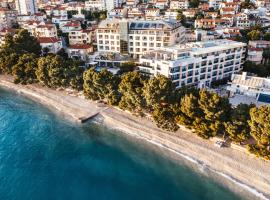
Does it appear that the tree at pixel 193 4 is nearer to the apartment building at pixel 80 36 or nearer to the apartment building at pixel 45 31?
the apartment building at pixel 80 36

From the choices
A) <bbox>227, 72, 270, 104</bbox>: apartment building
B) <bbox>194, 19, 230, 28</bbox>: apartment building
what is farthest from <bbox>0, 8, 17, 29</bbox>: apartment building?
<bbox>227, 72, 270, 104</bbox>: apartment building

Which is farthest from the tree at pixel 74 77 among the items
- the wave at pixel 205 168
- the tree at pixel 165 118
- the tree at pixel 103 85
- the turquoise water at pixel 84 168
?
the tree at pixel 165 118

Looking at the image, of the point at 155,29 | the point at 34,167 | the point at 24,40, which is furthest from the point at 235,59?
the point at 24,40

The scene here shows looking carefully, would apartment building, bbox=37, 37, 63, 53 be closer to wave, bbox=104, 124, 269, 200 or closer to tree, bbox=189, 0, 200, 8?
wave, bbox=104, 124, 269, 200

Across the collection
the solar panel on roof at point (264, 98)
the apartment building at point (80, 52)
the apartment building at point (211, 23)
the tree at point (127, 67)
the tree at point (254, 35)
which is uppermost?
the apartment building at point (211, 23)

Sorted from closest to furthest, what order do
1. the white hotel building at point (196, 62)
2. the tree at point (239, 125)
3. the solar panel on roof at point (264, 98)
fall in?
the tree at point (239, 125)
the solar panel on roof at point (264, 98)
the white hotel building at point (196, 62)

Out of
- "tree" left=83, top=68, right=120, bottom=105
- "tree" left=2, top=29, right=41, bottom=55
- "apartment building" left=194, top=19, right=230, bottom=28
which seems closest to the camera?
"tree" left=83, top=68, right=120, bottom=105

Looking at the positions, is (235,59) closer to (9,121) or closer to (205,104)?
(205,104)
